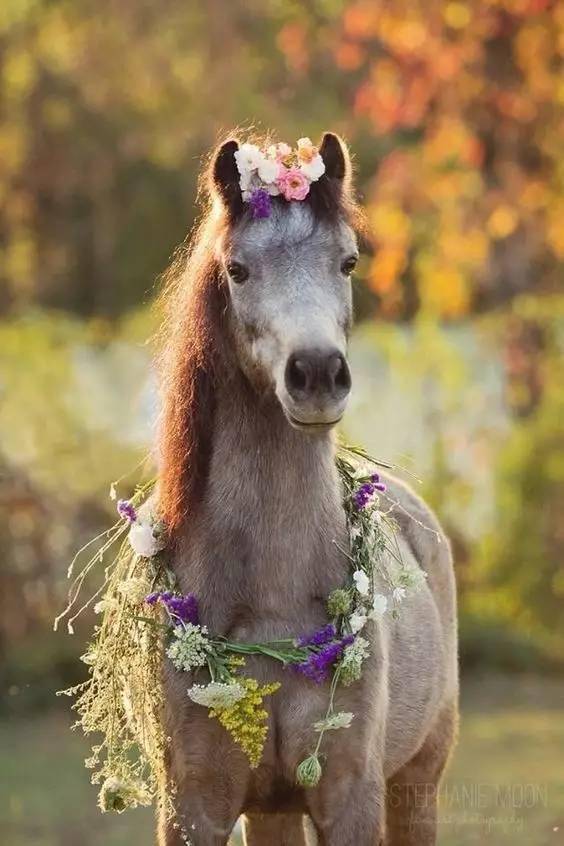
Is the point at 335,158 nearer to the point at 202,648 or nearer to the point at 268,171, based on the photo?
the point at 268,171

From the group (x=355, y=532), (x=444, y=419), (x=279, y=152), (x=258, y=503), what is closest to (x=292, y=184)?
(x=279, y=152)

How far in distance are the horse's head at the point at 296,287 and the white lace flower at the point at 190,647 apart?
70cm

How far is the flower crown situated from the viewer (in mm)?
4723

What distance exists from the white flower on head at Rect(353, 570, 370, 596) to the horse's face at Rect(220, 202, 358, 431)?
62 cm

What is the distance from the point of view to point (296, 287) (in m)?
4.52

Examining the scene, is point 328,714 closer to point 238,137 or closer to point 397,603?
point 397,603

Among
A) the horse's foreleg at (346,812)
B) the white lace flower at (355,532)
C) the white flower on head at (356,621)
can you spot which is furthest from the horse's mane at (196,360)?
the horse's foreleg at (346,812)

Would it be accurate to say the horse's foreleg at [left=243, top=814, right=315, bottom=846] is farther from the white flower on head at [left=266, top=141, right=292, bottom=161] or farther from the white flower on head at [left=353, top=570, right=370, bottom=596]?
the white flower on head at [left=266, top=141, right=292, bottom=161]

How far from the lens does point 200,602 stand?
4.80 metres

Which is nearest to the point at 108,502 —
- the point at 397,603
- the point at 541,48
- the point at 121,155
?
the point at 541,48

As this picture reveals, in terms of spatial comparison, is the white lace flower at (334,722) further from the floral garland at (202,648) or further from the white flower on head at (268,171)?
the white flower on head at (268,171)

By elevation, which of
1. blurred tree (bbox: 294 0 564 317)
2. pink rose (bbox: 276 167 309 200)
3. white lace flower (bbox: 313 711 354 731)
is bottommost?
white lace flower (bbox: 313 711 354 731)

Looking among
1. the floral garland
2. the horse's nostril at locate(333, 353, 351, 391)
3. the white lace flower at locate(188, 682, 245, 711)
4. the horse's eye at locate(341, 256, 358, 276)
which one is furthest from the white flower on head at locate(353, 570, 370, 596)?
the horse's eye at locate(341, 256, 358, 276)

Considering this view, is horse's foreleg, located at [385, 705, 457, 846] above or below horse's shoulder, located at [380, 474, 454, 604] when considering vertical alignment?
below
